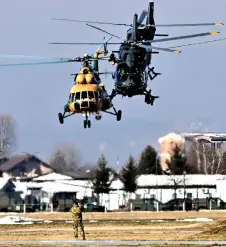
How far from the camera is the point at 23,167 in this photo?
14788cm

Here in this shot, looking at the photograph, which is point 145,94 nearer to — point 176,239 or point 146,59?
point 146,59

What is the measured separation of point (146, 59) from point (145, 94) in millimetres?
8166

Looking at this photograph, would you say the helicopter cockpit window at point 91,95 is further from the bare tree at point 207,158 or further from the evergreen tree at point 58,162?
the evergreen tree at point 58,162

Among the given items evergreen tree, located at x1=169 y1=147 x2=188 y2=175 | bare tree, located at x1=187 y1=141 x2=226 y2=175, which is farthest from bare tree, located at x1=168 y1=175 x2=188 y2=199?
bare tree, located at x1=187 y1=141 x2=226 y2=175

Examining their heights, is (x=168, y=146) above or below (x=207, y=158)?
above

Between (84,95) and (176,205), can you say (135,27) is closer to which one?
(84,95)

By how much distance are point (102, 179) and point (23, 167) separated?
47.9 feet

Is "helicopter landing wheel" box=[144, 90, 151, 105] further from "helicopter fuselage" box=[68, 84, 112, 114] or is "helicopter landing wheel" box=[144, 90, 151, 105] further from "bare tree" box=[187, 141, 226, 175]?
"bare tree" box=[187, 141, 226, 175]

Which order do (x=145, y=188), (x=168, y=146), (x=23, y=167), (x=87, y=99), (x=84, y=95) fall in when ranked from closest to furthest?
(x=87, y=99), (x=84, y=95), (x=23, y=167), (x=145, y=188), (x=168, y=146)

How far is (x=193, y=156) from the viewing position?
148 m

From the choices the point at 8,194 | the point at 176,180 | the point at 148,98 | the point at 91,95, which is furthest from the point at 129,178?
the point at 91,95

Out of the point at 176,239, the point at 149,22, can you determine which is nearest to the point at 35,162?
the point at 149,22

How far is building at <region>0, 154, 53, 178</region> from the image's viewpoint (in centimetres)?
14021

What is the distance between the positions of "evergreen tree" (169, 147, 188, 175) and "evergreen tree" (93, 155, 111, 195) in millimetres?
12167
